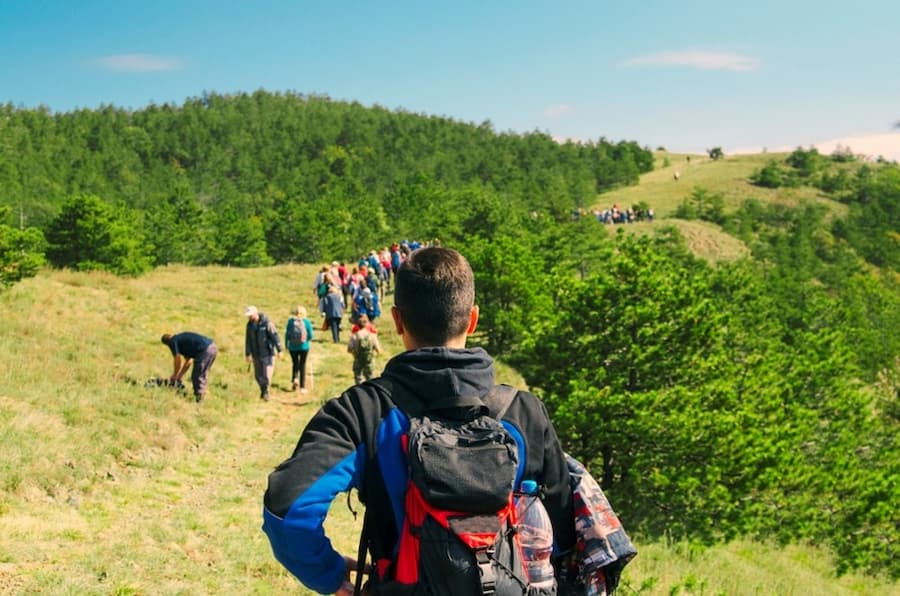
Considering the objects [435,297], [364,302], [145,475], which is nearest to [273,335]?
[145,475]

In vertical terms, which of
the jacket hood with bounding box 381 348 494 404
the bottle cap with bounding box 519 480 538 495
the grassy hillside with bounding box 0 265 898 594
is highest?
the jacket hood with bounding box 381 348 494 404

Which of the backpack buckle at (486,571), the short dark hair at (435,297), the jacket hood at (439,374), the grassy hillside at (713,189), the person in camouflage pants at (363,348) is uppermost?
the grassy hillside at (713,189)

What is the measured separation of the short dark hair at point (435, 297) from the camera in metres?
2.26

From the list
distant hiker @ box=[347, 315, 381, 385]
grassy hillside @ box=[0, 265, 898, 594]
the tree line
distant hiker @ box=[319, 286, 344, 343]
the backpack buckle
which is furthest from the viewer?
the tree line

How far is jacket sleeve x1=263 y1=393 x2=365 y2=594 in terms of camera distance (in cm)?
203

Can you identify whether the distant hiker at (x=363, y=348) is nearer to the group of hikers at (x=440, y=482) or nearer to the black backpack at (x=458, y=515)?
the group of hikers at (x=440, y=482)

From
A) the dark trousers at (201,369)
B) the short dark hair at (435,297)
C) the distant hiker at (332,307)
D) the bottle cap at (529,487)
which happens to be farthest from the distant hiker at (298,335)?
the bottle cap at (529,487)

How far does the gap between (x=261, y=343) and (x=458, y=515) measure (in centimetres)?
1210

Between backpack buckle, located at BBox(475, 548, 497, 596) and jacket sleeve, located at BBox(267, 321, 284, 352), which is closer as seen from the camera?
backpack buckle, located at BBox(475, 548, 497, 596)

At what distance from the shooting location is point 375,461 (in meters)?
2.13

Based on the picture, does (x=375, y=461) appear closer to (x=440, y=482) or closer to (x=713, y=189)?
(x=440, y=482)

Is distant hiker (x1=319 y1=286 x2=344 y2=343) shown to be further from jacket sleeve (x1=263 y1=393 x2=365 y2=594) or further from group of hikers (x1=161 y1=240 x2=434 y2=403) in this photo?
jacket sleeve (x1=263 y1=393 x2=365 y2=594)

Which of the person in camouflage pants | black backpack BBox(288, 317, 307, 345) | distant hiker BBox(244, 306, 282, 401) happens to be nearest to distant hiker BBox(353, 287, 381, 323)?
black backpack BBox(288, 317, 307, 345)

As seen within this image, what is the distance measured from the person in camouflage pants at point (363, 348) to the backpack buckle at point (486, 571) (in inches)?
435
